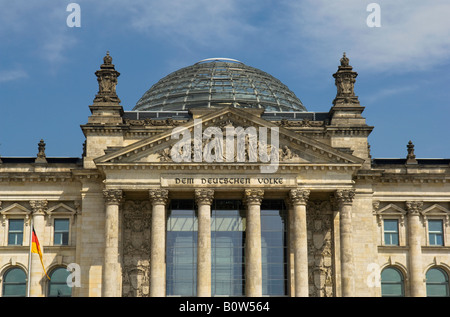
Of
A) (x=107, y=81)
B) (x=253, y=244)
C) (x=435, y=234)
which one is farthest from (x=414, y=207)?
(x=107, y=81)

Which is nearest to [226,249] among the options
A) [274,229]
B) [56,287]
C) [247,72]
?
[274,229]

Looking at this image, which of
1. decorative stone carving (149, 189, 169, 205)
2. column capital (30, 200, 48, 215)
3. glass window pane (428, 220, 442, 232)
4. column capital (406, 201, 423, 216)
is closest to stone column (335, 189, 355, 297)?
column capital (406, 201, 423, 216)

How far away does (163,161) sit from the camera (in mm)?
66250

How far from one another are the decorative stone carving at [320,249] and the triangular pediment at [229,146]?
4.51 metres

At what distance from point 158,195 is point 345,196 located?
540 inches

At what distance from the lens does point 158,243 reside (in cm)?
6481

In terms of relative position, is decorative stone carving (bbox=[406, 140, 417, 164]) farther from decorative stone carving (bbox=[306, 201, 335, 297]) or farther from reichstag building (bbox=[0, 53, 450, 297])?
decorative stone carving (bbox=[306, 201, 335, 297])

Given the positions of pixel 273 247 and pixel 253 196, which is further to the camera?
pixel 273 247

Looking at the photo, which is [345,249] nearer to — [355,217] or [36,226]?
[355,217]

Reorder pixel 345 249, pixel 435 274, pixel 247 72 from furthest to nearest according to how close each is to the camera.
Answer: pixel 247 72, pixel 435 274, pixel 345 249

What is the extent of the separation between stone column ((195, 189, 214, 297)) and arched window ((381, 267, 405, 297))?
14.3m

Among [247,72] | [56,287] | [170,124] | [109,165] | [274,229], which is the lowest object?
[56,287]

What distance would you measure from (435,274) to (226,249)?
1652 centimetres

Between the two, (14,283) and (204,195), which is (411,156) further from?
(14,283)
